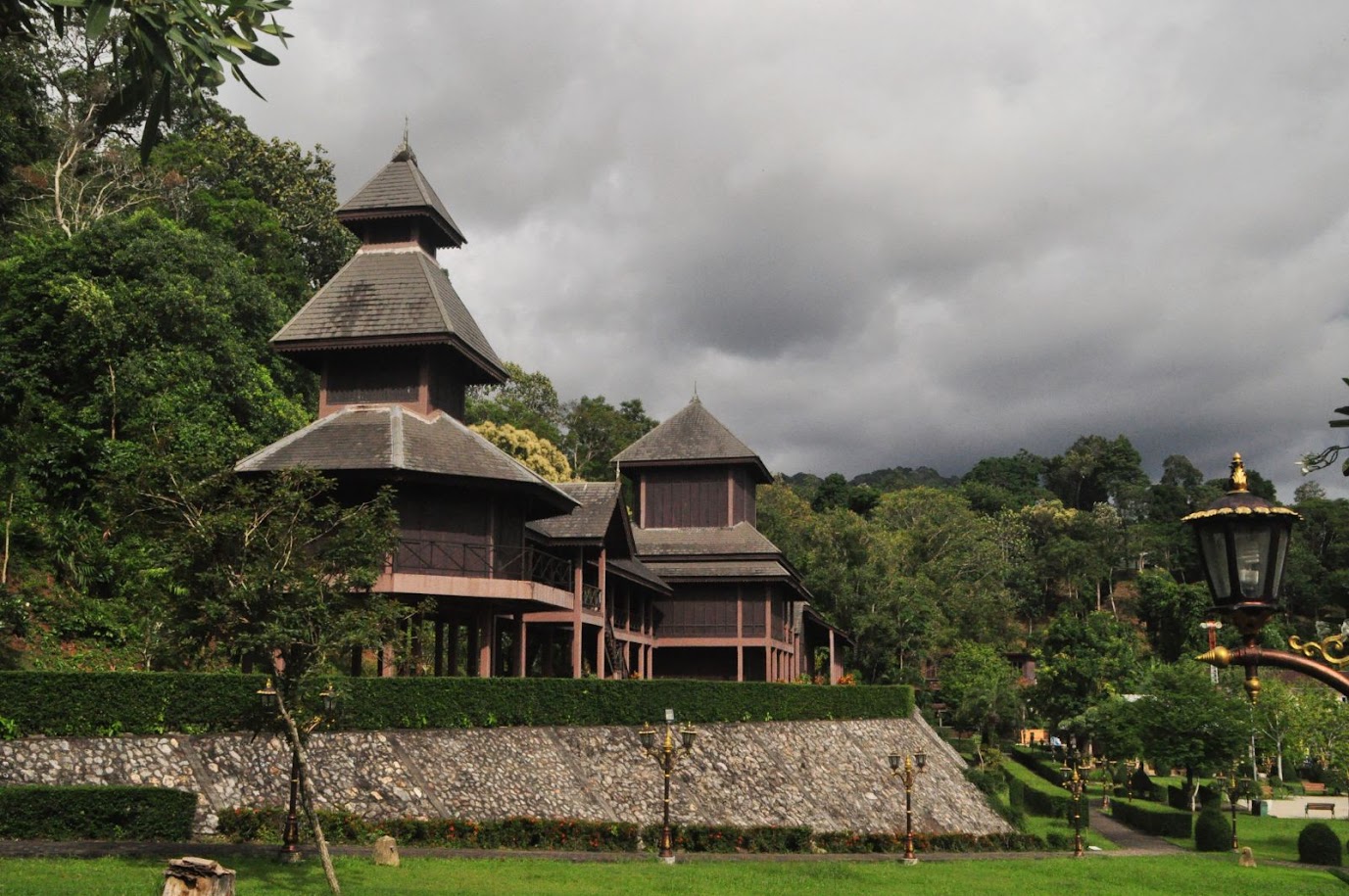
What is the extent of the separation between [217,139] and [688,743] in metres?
44.6

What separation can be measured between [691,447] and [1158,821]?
23.9m

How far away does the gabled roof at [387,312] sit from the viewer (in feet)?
113

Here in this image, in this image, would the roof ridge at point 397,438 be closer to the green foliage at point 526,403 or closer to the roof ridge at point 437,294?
the roof ridge at point 437,294

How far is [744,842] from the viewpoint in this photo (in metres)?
27.6

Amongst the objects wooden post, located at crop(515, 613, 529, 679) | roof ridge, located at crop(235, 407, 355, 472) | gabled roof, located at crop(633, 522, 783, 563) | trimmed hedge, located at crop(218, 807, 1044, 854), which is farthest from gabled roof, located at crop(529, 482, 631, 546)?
gabled roof, located at crop(633, 522, 783, 563)

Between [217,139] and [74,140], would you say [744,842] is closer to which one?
[74,140]

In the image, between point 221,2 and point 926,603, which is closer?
point 221,2

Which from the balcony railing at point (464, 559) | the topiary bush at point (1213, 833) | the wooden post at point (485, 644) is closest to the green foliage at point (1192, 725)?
the topiary bush at point (1213, 833)

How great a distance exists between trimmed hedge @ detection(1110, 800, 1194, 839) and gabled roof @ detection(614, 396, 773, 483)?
67.2 ft

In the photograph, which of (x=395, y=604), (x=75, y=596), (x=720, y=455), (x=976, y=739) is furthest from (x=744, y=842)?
(x=976, y=739)

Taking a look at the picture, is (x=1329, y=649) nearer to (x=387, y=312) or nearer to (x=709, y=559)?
(x=387, y=312)

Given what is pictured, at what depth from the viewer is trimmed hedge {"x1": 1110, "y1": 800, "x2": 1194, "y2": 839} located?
4303 centimetres

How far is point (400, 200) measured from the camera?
3747cm

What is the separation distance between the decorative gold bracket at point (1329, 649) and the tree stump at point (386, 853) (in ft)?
57.2
